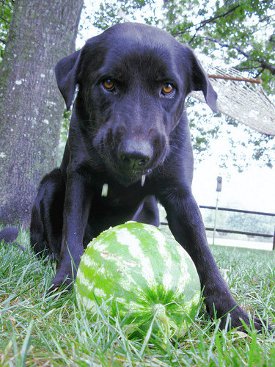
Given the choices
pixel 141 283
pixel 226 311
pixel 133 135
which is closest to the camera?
pixel 141 283

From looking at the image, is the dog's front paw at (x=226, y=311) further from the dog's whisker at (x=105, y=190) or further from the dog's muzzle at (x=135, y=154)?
the dog's whisker at (x=105, y=190)

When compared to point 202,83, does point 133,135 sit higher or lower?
lower

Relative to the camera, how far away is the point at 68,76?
9.79 feet

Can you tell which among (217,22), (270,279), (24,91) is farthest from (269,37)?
(270,279)

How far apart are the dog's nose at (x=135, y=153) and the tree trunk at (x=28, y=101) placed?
425 cm

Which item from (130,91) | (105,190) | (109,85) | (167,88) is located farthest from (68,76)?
(105,190)

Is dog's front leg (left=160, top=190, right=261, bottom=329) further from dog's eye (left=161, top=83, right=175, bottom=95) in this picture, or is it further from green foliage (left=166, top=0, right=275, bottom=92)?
green foliage (left=166, top=0, right=275, bottom=92)

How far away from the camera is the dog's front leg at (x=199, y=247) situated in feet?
7.55

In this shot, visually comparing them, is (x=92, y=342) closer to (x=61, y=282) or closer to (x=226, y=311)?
(x=226, y=311)

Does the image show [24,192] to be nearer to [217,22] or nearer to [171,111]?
[171,111]

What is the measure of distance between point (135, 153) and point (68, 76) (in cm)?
100

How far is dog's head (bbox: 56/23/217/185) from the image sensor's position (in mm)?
2455

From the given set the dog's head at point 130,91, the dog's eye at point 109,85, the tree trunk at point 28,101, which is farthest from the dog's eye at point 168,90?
the tree trunk at point 28,101

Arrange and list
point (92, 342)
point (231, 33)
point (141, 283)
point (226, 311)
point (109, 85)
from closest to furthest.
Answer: point (92, 342), point (141, 283), point (226, 311), point (109, 85), point (231, 33)
